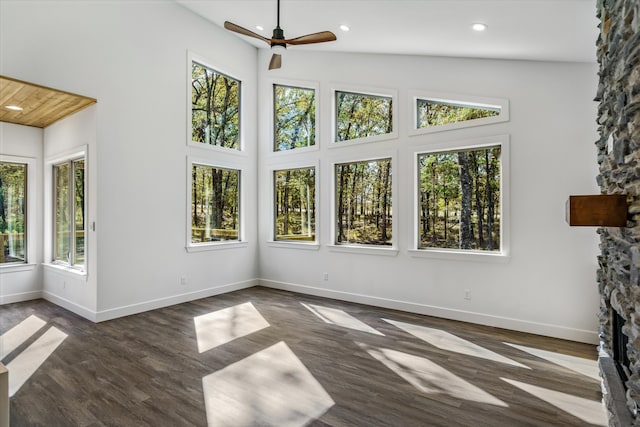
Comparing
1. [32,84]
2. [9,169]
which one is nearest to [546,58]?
[32,84]

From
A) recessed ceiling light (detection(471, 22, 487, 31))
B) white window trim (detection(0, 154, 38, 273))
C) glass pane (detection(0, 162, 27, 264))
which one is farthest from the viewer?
white window trim (detection(0, 154, 38, 273))

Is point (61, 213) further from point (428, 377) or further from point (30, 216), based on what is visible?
point (428, 377)

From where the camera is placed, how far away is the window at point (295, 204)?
620 centimetres

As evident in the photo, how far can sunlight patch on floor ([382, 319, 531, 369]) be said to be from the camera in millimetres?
3449

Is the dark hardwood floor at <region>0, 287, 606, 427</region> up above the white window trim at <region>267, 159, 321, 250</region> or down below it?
below

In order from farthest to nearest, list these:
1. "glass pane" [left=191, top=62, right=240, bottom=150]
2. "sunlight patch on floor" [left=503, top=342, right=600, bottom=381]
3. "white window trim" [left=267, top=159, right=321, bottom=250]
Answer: "white window trim" [left=267, top=159, right=321, bottom=250] → "glass pane" [left=191, top=62, right=240, bottom=150] → "sunlight patch on floor" [left=503, top=342, right=600, bottom=381]

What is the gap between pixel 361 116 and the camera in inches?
222

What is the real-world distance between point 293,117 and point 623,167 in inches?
204

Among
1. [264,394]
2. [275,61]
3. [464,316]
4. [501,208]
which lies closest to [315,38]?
[275,61]

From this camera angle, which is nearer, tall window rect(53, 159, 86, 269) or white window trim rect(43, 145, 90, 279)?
white window trim rect(43, 145, 90, 279)

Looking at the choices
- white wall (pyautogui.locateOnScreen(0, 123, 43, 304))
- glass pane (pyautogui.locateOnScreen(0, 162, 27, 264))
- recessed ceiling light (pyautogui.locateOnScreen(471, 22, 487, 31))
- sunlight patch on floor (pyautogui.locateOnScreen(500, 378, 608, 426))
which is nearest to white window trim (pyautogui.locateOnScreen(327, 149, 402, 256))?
recessed ceiling light (pyautogui.locateOnScreen(471, 22, 487, 31))

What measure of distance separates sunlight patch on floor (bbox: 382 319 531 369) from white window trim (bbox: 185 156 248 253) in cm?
311

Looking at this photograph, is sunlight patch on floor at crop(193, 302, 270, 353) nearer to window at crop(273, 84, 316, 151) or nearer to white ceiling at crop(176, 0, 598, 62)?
window at crop(273, 84, 316, 151)

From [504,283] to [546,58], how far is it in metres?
2.52
